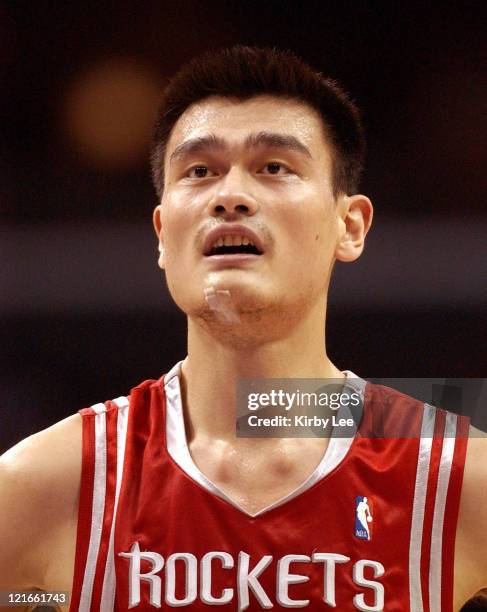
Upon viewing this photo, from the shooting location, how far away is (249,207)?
1.15 metres

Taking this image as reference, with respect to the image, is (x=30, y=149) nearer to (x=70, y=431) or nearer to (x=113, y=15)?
(x=113, y=15)

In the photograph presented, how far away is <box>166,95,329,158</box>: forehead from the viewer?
3.95ft

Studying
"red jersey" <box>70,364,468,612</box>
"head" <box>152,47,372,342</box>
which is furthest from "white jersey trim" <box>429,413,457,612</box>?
"head" <box>152,47,372,342</box>

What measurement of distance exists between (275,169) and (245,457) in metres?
0.42

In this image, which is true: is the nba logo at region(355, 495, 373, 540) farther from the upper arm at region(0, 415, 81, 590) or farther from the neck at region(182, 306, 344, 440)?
the upper arm at region(0, 415, 81, 590)

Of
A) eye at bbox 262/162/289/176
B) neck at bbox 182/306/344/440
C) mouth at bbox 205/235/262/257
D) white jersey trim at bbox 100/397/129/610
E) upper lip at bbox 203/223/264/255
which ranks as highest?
eye at bbox 262/162/289/176

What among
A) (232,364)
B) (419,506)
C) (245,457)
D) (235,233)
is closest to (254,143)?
(235,233)

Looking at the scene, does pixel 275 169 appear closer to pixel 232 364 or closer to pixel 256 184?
pixel 256 184

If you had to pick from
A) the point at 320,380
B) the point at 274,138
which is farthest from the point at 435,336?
the point at 274,138

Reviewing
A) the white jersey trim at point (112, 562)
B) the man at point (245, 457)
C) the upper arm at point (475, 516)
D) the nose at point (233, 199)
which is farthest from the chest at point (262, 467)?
the nose at point (233, 199)

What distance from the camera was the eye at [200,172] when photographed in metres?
1.21

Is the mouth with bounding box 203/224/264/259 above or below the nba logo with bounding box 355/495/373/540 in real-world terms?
above

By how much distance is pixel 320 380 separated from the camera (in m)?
1.20

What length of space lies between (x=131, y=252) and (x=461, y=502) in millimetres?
625
